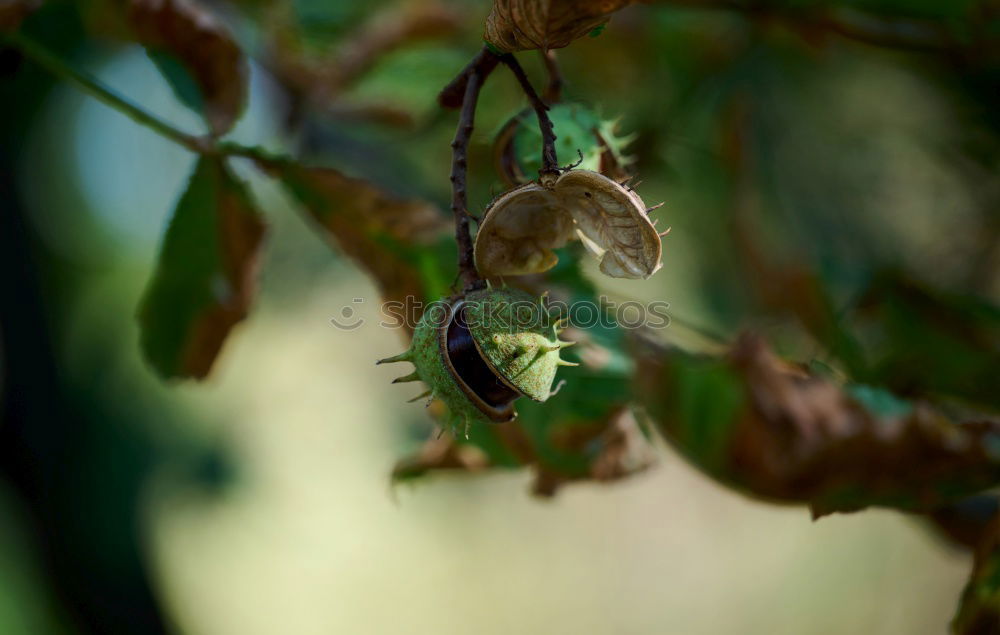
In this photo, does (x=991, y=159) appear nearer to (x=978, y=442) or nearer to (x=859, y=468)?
(x=978, y=442)

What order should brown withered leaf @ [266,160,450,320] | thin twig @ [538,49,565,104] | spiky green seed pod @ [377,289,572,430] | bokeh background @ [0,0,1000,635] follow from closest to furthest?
1. spiky green seed pod @ [377,289,572,430]
2. thin twig @ [538,49,565,104]
3. brown withered leaf @ [266,160,450,320]
4. bokeh background @ [0,0,1000,635]

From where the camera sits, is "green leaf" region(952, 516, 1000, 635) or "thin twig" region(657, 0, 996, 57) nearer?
"green leaf" region(952, 516, 1000, 635)

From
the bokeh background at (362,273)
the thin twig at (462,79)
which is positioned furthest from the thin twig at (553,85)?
the thin twig at (462,79)

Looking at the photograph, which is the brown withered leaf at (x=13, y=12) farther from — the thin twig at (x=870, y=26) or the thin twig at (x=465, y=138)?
the thin twig at (x=870, y=26)

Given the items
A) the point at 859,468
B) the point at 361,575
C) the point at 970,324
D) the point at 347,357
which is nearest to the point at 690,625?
the point at 361,575

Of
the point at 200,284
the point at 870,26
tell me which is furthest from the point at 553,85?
the point at 870,26

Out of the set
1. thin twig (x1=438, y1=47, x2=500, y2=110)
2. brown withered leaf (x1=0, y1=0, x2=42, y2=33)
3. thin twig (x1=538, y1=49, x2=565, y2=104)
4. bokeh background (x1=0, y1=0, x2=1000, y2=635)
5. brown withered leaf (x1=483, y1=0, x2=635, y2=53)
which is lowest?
bokeh background (x1=0, y1=0, x2=1000, y2=635)

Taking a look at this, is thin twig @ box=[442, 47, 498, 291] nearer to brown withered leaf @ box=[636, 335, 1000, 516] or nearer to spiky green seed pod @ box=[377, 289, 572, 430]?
spiky green seed pod @ box=[377, 289, 572, 430]

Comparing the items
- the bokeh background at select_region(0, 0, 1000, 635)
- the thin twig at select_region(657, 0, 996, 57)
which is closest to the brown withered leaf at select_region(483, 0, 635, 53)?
the bokeh background at select_region(0, 0, 1000, 635)
